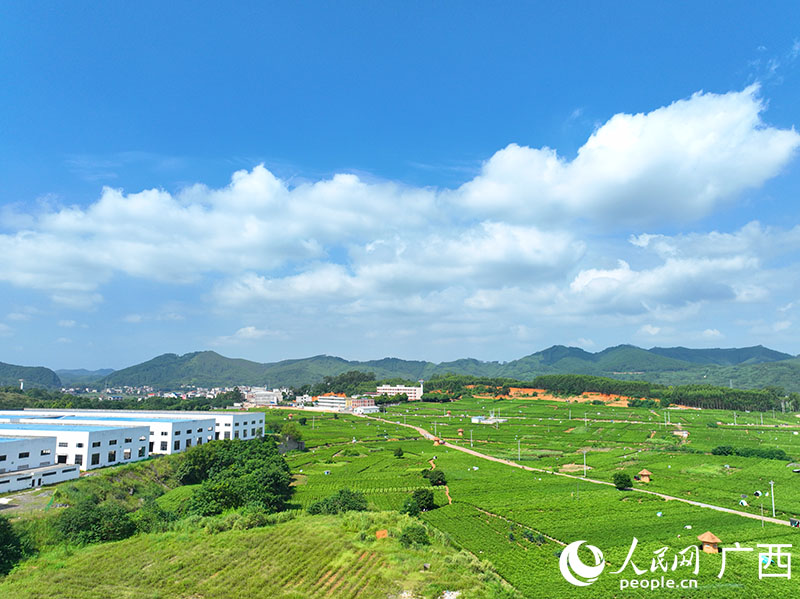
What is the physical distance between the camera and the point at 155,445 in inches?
2200

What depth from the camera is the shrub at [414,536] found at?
1155 inches

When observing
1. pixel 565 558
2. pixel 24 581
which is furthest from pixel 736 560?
pixel 24 581

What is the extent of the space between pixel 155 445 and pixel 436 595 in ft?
148

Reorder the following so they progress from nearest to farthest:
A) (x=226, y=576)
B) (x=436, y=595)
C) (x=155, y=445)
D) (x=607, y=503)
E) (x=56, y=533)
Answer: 1. (x=436, y=595)
2. (x=226, y=576)
3. (x=56, y=533)
4. (x=607, y=503)
5. (x=155, y=445)

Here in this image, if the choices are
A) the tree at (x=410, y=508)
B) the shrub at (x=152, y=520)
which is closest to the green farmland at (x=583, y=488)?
the tree at (x=410, y=508)

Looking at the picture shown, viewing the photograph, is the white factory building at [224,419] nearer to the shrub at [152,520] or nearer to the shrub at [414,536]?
the shrub at [152,520]

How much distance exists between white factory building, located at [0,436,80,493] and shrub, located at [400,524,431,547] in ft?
101

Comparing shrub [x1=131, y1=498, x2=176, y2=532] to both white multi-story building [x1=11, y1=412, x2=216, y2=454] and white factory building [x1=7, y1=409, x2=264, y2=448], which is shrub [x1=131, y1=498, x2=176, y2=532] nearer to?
white multi-story building [x1=11, y1=412, x2=216, y2=454]

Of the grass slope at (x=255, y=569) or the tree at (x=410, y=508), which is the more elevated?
the grass slope at (x=255, y=569)

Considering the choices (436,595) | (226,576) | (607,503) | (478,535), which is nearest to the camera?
(436,595)

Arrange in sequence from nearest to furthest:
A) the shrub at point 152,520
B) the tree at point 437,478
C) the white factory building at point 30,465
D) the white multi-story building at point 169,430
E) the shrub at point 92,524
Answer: the shrub at point 92,524
the shrub at point 152,520
the white factory building at point 30,465
the tree at point 437,478
the white multi-story building at point 169,430

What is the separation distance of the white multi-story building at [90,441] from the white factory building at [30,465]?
109 cm

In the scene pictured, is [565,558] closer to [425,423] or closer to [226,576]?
[226,576]

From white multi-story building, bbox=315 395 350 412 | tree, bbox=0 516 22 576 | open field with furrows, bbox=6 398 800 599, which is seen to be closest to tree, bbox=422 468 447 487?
open field with furrows, bbox=6 398 800 599
